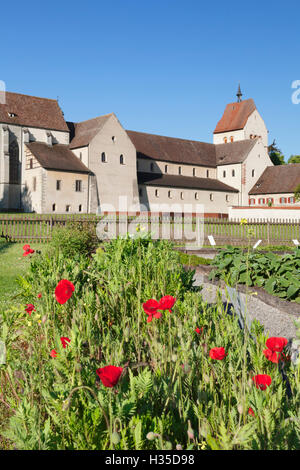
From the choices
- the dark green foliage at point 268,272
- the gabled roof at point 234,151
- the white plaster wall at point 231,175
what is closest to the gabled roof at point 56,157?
the white plaster wall at point 231,175

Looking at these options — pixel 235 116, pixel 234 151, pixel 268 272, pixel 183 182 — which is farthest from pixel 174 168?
pixel 268 272

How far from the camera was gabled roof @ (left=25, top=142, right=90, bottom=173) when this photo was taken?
1916 inches

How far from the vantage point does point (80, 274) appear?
5.68m

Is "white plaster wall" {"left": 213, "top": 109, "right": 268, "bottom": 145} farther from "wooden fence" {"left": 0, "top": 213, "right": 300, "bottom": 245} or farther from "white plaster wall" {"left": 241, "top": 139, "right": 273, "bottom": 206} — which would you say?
"wooden fence" {"left": 0, "top": 213, "right": 300, "bottom": 245}

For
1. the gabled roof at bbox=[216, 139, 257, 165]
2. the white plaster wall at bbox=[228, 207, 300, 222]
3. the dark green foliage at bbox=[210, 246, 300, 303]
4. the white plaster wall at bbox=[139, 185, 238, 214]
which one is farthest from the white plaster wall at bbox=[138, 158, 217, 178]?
the dark green foliage at bbox=[210, 246, 300, 303]

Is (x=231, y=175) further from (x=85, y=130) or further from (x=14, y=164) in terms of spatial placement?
(x=14, y=164)

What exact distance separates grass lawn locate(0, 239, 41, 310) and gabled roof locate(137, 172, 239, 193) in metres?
38.3

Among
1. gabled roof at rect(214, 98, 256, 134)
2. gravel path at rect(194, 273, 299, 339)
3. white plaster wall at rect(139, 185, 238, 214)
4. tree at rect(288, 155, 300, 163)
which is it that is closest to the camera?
gravel path at rect(194, 273, 299, 339)

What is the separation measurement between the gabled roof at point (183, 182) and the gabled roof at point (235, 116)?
50.4 ft

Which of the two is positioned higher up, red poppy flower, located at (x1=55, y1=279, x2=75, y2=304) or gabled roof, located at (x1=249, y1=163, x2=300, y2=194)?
gabled roof, located at (x1=249, y1=163, x2=300, y2=194)

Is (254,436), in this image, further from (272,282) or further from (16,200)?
(16,200)

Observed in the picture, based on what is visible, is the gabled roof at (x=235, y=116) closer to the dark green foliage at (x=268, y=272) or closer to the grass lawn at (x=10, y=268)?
the grass lawn at (x=10, y=268)

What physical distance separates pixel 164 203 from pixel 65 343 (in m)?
54.5
